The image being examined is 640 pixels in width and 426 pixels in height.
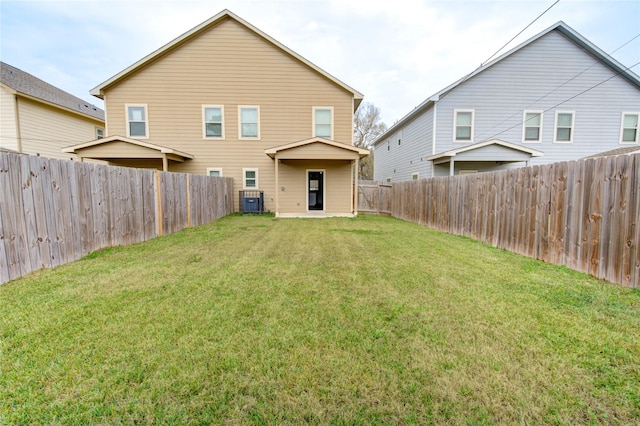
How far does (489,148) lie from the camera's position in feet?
38.8

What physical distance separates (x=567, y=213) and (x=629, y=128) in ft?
48.8

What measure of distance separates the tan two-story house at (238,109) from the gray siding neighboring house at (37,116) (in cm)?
383

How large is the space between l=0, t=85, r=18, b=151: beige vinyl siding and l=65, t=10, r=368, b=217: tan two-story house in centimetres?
388

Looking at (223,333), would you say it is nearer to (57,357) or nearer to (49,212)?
(57,357)

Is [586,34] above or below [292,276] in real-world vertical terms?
above

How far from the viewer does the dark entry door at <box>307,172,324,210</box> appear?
13.9 m

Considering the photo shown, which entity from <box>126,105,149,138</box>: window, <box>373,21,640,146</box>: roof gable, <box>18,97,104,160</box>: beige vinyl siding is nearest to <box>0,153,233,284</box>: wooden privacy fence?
<box>126,105,149,138</box>: window

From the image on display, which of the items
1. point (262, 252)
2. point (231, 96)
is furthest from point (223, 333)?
point (231, 96)

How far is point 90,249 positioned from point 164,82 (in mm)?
10637

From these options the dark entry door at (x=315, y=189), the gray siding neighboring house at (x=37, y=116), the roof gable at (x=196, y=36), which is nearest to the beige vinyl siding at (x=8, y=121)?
the gray siding neighboring house at (x=37, y=116)

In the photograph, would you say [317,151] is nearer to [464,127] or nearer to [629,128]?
[464,127]

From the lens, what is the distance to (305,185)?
1358 cm

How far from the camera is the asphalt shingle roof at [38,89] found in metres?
13.0

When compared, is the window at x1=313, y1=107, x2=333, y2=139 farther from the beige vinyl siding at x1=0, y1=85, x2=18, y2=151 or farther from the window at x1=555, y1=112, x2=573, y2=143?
the beige vinyl siding at x1=0, y1=85, x2=18, y2=151
